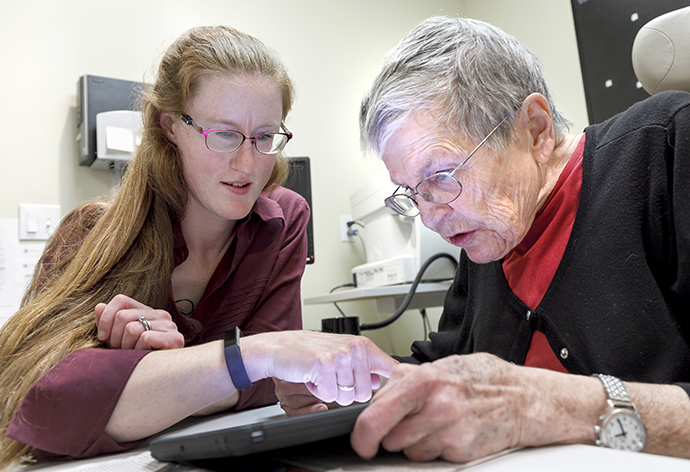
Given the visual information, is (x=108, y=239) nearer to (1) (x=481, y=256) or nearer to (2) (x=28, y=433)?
(2) (x=28, y=433)

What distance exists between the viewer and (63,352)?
74 centimetres

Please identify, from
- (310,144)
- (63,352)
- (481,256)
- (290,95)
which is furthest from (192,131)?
Answer: (310,144)

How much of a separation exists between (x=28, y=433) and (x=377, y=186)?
197cm

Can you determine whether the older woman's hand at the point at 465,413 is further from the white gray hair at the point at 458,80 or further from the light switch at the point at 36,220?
the light switch at the point at 36,220

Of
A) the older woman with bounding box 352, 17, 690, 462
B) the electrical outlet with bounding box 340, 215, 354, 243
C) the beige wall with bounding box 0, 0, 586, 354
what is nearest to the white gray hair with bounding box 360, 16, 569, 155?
the older woman with bounding box 352, 17, 690, 462

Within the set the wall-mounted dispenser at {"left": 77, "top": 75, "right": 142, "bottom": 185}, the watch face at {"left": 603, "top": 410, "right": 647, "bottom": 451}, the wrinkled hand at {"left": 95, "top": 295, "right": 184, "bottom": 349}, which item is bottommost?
the watch face at {"left": 603, "top": 410, "right": 647, "bottom": 451}

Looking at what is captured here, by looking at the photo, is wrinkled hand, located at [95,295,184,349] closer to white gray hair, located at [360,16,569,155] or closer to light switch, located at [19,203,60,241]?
white gray hair, located at [360,16,569,155]

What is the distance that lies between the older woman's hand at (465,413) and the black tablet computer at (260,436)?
0.02m

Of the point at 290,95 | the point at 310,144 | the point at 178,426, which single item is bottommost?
the point at 178,426

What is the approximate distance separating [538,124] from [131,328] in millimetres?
765

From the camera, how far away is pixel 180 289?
116 centimetres

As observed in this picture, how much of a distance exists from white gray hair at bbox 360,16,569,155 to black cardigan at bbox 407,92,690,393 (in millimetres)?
170

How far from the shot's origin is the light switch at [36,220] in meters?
2.23

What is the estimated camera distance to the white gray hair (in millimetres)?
875
